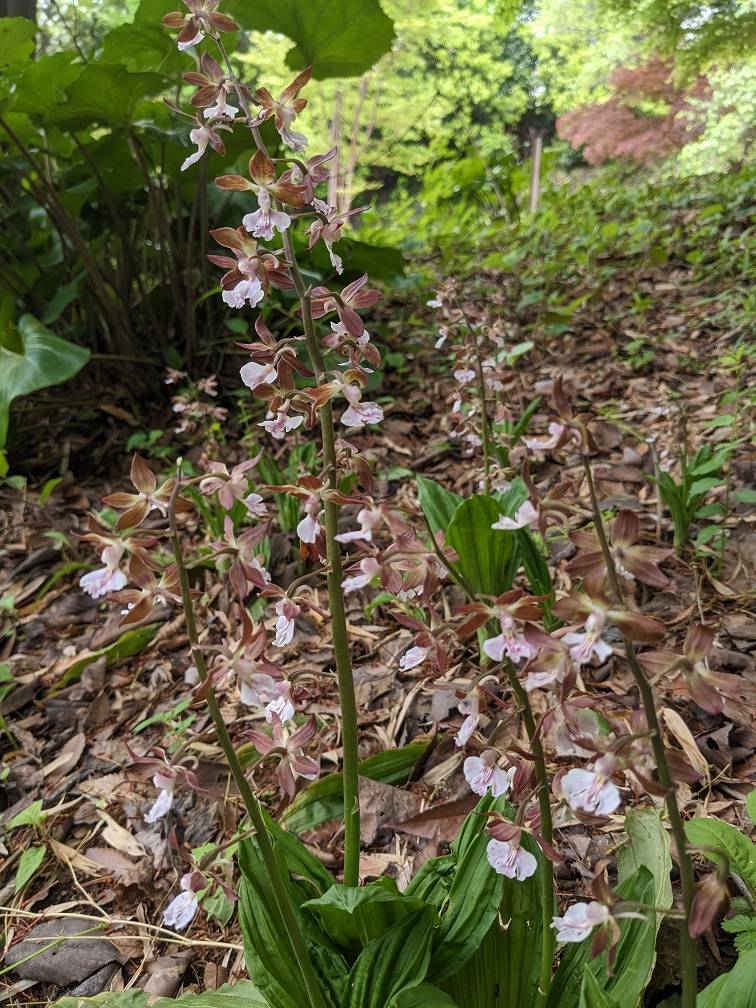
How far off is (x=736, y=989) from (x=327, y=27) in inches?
133

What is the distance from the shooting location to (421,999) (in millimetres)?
914

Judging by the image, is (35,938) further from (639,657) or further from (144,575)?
(639,657)

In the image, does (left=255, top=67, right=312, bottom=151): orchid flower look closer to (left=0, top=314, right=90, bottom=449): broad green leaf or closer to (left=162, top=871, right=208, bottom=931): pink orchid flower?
(left=162, top=871, right=208, bottom=931): pink orchid flower

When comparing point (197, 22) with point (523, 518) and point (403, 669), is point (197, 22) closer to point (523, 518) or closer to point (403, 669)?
point (523, 518)

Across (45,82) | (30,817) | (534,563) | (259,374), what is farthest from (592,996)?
(45,82)

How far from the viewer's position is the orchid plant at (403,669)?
27.2 inches

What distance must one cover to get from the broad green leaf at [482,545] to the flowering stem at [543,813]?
0.91m

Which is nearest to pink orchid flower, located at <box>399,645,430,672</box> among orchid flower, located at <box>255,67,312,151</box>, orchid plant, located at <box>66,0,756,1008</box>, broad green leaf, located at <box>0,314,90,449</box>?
orchid plant, located at <box>66,0,756,1008</box>

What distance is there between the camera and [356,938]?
1039 millimetres

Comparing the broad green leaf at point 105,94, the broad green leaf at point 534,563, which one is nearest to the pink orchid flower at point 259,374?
the broad green leaf at point 534,563

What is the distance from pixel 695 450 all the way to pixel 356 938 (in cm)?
220

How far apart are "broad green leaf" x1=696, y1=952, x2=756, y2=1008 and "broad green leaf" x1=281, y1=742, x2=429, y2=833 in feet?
2.33

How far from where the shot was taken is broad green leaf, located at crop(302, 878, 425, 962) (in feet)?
3.01

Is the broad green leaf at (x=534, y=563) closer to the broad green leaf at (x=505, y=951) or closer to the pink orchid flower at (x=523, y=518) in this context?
the broad green leaf at (x=505, y=951)
